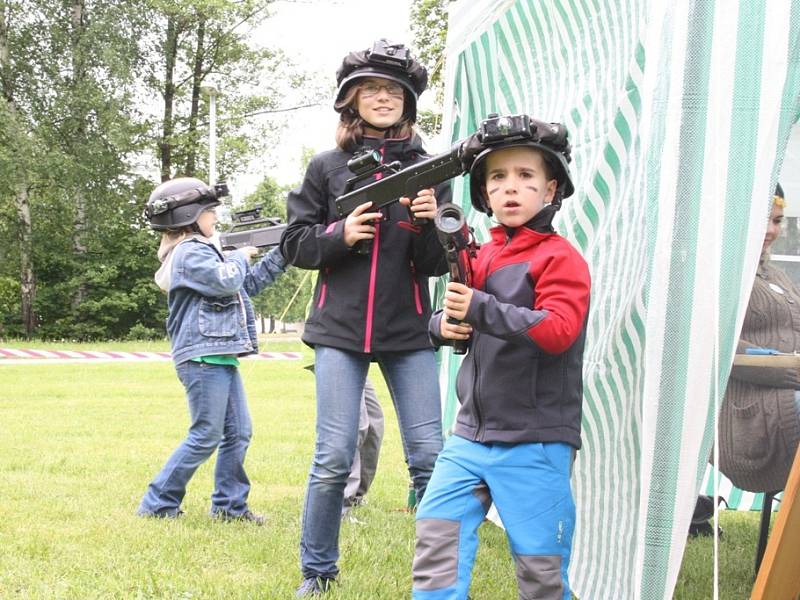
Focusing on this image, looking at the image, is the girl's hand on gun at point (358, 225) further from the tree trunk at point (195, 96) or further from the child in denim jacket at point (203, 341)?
the tree trunk at point (195, 96)

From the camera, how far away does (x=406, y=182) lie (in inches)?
121

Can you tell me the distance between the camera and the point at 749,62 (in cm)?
234

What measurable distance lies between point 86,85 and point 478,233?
952 inches

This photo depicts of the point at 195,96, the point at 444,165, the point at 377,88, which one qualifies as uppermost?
the point at 195,96

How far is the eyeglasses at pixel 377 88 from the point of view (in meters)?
3.38

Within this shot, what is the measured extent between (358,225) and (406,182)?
0.24 metres

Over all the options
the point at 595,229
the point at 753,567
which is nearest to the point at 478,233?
the point at 595,229

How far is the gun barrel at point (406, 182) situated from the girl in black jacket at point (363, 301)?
85mm

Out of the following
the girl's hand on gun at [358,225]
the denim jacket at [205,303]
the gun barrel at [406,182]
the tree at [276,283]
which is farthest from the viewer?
the tree at [276,283]

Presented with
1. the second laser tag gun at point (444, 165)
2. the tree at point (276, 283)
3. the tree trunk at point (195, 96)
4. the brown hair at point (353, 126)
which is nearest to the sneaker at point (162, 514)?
the second laser tag gun at point (444, 165)

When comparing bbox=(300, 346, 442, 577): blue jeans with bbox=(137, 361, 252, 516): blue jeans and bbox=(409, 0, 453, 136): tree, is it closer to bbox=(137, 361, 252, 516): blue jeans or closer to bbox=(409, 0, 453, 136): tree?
bbox=(137, 361, 252, 516): blue jeans

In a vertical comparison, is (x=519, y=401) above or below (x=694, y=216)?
below

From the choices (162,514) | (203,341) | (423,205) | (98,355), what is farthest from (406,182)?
(98,355)

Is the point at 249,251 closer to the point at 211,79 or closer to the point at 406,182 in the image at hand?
the point at 406,182
